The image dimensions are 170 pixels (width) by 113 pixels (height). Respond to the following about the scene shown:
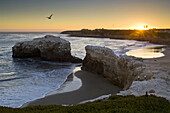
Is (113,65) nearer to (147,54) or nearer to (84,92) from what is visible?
(84,92)

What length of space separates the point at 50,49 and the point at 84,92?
688 inches

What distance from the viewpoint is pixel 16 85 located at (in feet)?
53.4

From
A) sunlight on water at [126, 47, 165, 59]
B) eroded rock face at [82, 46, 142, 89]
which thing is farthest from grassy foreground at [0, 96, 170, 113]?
sunlight on water at [126, 47, 165, 59]

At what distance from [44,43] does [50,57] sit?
283cm

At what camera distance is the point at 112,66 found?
17.0m

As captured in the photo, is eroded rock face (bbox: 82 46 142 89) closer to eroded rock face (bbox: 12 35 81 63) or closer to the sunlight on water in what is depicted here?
eroded rock face (bbox: 12 35 81 63)

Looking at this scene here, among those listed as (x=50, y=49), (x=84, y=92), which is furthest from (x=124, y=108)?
(x=50, y=49)

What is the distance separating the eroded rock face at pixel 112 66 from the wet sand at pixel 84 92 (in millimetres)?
787

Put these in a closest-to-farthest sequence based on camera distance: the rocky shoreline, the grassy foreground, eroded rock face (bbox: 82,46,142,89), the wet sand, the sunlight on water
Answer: the grassy foreground
the rocky shoreline
the wet sand
eroded rock face (bbox: 82,46,142,89)
the sunlight on water

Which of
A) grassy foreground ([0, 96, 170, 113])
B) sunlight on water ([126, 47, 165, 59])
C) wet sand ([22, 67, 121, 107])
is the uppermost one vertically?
grassy foreground ([0, 96, 170, 113])

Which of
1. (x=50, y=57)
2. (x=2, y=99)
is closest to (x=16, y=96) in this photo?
(x=2, y=99)

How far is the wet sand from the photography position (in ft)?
40.8

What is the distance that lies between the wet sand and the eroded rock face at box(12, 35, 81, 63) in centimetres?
1127

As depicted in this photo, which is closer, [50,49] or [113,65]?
[113,65]
